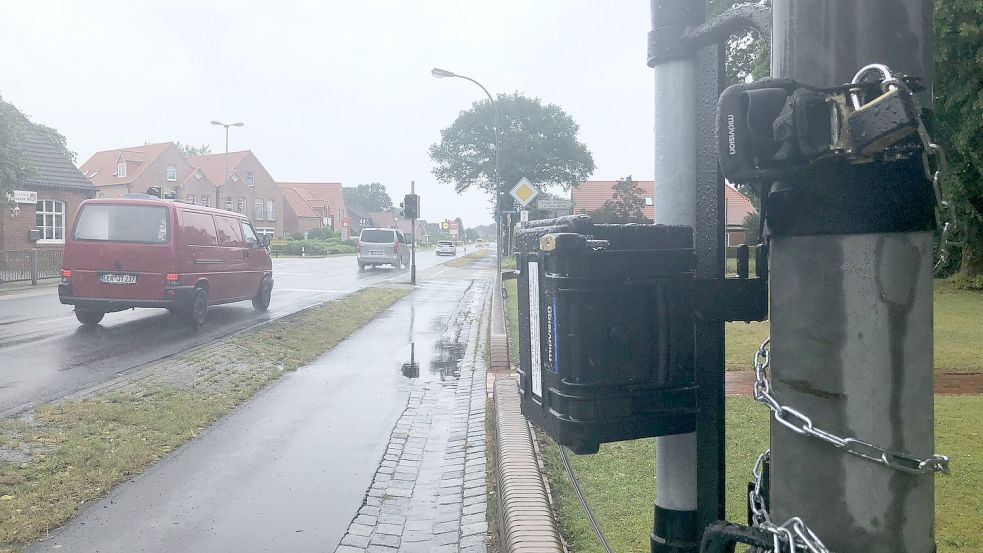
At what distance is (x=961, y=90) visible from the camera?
18.4 metres

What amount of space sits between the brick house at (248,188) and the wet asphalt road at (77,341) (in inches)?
2452

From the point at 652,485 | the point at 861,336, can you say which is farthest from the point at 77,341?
the point at 861,336

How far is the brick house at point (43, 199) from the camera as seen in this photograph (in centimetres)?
3238

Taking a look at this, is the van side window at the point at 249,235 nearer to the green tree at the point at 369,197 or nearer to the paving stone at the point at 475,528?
Result: the paving stone at the point at 475,528

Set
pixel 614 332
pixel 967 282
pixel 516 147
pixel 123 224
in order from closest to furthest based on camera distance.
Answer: pixel 614 332
pixel 123 224
pixel 967 282
pixel 516 147

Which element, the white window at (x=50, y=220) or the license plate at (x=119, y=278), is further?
the white window at (x=50, y=220)

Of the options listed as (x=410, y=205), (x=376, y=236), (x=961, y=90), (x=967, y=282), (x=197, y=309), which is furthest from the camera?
(x=376, y=236)

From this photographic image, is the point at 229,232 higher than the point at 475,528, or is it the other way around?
the point at 229,232

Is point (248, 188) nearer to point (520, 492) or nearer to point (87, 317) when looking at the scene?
point (87, 317)

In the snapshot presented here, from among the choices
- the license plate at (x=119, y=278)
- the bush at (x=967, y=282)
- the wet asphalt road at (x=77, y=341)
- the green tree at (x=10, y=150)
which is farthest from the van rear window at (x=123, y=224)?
the bush at (x=967, y=282)

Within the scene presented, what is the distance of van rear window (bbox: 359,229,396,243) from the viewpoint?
38.5 m

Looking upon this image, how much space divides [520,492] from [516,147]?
68.2 meters

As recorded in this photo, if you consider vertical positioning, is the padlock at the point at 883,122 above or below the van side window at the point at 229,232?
below

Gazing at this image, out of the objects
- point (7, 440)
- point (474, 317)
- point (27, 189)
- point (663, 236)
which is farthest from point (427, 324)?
point (27, 189)
